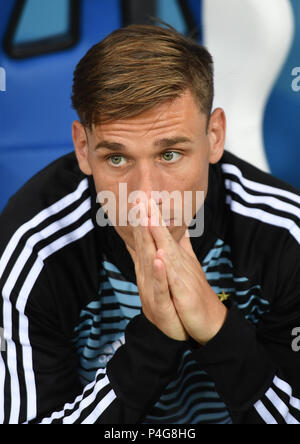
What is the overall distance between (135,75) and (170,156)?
0.14 metres

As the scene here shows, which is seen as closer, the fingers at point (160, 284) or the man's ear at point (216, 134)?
the fingers at point (160, 284)

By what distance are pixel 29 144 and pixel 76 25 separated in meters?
0.34

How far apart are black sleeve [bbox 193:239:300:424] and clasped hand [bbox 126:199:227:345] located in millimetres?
28

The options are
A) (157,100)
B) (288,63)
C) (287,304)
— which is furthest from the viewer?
(288,63)

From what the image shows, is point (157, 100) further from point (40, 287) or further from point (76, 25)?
point (76, 25)

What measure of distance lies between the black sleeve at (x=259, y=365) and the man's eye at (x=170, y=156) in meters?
0.26

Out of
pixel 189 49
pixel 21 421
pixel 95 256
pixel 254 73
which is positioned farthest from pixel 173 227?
pixel 254 73

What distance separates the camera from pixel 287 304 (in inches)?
39.9

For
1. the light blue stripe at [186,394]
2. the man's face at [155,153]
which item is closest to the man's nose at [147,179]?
the man's face at [155,153]

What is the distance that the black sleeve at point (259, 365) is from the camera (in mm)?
893

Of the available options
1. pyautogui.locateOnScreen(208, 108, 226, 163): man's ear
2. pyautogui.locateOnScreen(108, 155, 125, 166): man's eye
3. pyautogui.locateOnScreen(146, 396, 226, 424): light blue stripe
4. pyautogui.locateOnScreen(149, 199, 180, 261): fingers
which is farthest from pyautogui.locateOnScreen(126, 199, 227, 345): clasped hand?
pyautogui.locateOnScreen(146, 396, 226, 424): light blue stripe

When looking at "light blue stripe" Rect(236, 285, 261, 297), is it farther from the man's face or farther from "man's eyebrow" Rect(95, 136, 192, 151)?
"man's eyebrow" Rect(95, 136, 192, 151)

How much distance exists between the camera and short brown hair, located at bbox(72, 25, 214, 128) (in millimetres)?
899

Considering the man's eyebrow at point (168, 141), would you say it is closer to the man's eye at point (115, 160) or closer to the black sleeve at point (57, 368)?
the man's eye at point (115, 160)
